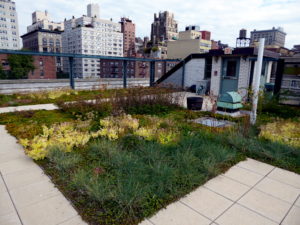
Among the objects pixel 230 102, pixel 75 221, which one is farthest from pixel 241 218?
pixel 230 102

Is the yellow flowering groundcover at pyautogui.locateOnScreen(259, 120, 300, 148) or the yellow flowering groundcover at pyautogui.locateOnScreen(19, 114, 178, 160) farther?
the yellow flowering groundcover at pyautogui.locateOnScreen(259, 120, 300, 148)

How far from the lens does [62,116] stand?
7383mm

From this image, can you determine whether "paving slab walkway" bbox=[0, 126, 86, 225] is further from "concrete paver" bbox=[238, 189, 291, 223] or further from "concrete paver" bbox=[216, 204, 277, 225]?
"concrete paver" bbox=[238, 189, 291, 223]

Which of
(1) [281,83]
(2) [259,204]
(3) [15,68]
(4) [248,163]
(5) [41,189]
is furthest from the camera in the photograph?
(3) [15,68]

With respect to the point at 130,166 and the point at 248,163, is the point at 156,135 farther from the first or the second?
the point at 248,163

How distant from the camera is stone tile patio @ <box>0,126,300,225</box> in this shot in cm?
245

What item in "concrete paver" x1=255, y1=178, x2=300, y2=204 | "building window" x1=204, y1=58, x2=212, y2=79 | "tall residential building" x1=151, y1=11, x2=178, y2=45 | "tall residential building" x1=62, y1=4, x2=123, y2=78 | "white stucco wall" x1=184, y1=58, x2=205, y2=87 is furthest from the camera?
→ "tall residential building" x1=151, y1=11, x2=178, y2=45

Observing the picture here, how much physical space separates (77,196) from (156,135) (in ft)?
7.84

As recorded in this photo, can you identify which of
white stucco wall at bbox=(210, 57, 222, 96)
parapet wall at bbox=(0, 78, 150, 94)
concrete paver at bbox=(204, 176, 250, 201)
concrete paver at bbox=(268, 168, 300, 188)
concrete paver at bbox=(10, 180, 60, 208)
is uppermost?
white stucco wall at bbox=(210, 57, 222, 96)

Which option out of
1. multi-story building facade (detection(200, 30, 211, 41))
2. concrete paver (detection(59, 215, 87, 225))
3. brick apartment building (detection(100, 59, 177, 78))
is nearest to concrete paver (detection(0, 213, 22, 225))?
concrete paver (detection(59, 215, 87, 225))

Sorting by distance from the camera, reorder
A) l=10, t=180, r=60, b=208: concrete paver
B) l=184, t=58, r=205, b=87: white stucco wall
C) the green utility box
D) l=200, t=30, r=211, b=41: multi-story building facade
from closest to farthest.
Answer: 1. l=10, t=180, r=60, b=208: concrete paver
2. the green utility box
3. l=184, t=58, r=205, b=87: white stucco wall
4. l=200, t=30, r=211, b=41: multi-story building facade

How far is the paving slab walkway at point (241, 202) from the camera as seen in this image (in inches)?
97.2

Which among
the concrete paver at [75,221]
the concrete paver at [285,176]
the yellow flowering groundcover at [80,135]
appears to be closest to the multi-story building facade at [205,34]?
the yellow flowering groundcover at [80,135]

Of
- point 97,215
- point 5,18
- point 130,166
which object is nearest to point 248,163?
point 130,166
